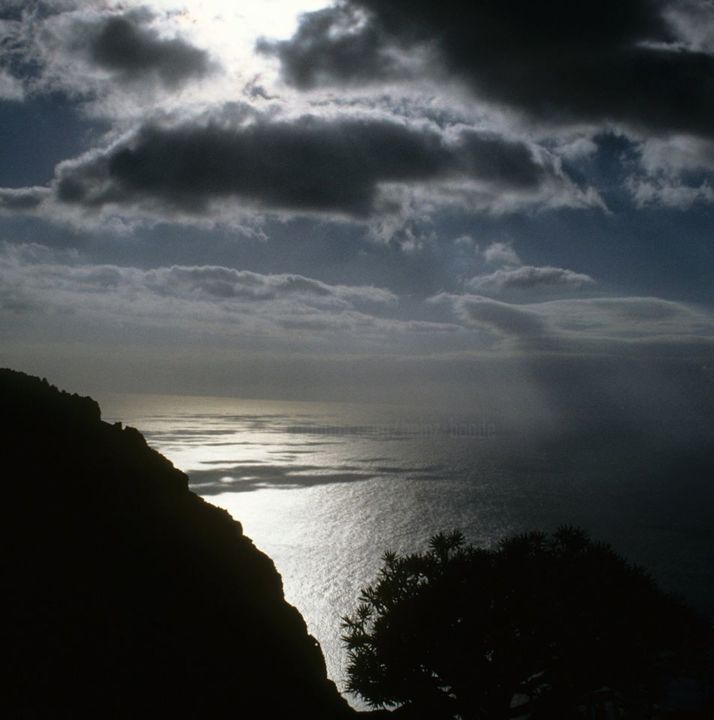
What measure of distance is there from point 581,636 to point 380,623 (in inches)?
322

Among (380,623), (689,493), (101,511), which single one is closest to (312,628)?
(380,623)

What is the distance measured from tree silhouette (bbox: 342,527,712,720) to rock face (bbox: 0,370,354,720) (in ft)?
10.8

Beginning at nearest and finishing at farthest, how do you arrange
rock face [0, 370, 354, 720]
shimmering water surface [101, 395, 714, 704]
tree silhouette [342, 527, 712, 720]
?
1. rock face [0, 370, 354, 720]
2. tree silhouette [342, 527, 712, 720]
3. shimmering water surface [101, 395, 714, 704]

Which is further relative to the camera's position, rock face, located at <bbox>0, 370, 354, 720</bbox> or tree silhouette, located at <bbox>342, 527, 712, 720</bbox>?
tree silhouette, located at <bbox>342, 527, 712, 720</bbox>

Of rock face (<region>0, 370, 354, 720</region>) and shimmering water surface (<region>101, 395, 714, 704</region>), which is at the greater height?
rock face (<region>0, 370, 354, 720</region>)

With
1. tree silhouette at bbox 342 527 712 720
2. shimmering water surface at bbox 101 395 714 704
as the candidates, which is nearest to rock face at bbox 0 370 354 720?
tree silhouette at bbox 342 527 712 720

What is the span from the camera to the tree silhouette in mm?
22641

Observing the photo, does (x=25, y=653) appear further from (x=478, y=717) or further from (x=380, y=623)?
(x=478, y=717)

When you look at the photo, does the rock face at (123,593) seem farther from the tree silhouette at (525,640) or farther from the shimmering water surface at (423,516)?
the shimmering water surface at (423,516)

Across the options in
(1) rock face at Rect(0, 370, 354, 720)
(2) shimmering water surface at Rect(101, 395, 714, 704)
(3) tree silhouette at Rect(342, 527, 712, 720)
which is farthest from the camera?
(2) shimmering water surface at Rect(101, 395, 714, 704)

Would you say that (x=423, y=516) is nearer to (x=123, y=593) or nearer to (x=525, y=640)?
(x=525, y=640)

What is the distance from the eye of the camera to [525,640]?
22.7 meters

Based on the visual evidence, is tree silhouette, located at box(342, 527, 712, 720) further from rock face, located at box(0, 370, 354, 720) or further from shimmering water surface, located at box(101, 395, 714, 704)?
shimmering water surface, located at box(101, 395, 714, 704)

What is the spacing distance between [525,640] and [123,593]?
15.6m
